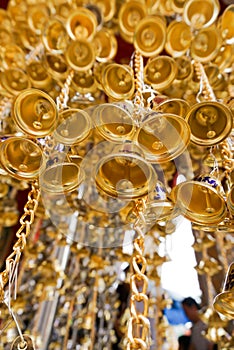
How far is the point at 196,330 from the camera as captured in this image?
1447 millimetres

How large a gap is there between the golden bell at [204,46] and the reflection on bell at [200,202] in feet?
1.89

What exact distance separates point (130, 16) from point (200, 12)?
10.6 inches

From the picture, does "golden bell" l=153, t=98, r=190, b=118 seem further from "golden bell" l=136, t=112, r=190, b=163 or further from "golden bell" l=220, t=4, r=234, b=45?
"golden bell" l=220, t=4, r=234, b=45

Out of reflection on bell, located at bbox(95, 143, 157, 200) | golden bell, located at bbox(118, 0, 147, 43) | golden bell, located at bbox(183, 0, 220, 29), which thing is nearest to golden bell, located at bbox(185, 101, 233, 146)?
reflection on bell, located at bbox(95, 143, 157, 200)

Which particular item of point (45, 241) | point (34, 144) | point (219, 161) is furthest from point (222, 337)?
point (34, 144)

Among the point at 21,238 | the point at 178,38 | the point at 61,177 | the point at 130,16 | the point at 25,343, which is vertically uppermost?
the point at 130,16

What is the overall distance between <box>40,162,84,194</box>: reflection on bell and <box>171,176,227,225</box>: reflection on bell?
0.18 metres

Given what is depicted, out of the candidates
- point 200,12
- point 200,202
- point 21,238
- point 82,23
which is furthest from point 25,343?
point 200,12

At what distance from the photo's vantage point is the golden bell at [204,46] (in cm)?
108

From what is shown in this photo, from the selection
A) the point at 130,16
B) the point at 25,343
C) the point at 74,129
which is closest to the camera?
the point at 25,343

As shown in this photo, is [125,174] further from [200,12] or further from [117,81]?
[200,12]

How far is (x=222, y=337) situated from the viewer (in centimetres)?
118

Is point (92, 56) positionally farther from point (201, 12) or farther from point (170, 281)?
point (170, 281)

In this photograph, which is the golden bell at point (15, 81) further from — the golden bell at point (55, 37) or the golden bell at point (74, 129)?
the golden bell at point (74, 129)
